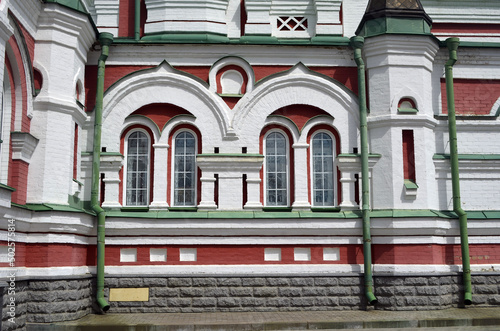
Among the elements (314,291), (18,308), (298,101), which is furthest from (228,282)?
(298,101)

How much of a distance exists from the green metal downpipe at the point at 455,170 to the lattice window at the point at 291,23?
353 cm

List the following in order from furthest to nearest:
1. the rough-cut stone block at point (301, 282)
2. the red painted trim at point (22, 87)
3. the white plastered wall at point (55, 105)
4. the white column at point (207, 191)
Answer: the white column at point (207, 191)
the rough-cut stone block at point (301, 282)
the white plastered wall at point (55, 105)
the red painted trim at point (22, 87)

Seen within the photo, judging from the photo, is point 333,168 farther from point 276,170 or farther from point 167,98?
point 167,98

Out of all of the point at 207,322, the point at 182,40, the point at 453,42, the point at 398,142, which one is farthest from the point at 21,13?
the point at 453,42

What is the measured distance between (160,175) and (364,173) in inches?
175

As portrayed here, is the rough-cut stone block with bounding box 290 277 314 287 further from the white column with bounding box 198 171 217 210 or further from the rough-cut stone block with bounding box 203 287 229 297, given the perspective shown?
the white column with bounding box 198 171 217 210

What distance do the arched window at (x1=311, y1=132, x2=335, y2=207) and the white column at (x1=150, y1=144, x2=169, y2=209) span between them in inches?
129

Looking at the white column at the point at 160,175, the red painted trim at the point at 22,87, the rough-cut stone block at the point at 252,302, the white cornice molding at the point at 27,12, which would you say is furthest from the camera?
the white column at the point at 160,175

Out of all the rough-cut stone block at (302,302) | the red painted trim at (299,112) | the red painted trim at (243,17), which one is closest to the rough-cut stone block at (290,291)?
the rough-cut stone block at (302,302)

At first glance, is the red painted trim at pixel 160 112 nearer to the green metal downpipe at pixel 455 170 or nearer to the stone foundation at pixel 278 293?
the stone foundation at pixel 278 293

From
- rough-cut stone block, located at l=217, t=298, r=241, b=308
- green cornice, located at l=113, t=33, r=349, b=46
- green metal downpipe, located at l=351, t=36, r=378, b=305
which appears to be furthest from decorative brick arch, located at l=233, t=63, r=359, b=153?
rough-cut stone block, located at l=217, t=298, r=241, b=308

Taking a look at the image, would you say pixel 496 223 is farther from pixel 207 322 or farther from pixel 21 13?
pixel 21 13

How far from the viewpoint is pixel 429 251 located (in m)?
11.7

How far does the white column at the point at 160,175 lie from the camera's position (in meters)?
12.2
